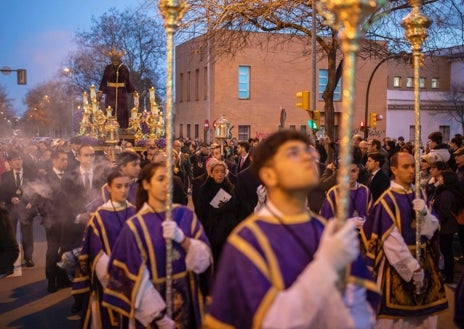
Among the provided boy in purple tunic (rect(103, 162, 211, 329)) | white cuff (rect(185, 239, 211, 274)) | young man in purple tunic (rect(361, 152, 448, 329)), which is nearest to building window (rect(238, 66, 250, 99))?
young man in purple tunic (rect(361, 152, 448, 329))

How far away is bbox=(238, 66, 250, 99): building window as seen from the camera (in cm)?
3903

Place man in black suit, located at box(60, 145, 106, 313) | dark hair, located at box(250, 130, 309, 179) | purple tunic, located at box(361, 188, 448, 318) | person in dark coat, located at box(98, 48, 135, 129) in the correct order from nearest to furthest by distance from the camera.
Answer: dark hair, located at box(250, 130, 309, 179), purple tunic, located at box(361, 188, 448, 318), man in black suit, located at box(60, 145, 106, 313), person in dark coat, located at box(98, 48, 135, 129)

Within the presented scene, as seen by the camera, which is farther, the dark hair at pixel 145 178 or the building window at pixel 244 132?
the building window at pixel 244 132

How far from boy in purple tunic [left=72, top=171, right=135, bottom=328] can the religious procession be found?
0.01m

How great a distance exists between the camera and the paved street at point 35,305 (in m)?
7.16

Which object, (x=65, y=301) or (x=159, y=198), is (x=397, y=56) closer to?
(x=65, y=301)

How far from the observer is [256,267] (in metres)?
2.88

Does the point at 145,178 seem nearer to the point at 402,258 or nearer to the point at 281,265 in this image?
the point at 281,265

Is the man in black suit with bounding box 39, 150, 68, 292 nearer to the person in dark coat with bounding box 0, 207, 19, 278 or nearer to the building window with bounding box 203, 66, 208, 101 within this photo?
the person in dark coat with bounding box 0, 207, 19, 278

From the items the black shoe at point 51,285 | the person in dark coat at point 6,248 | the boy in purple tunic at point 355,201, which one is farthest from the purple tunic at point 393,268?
the black shoe at point 51,285

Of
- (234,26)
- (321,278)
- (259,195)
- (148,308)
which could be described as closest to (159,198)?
(148,308)

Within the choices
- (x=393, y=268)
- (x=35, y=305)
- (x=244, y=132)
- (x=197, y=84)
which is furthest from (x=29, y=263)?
(x=197, y=84)

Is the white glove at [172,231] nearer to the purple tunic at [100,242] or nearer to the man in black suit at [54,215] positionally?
the purple tunic at [100,242]

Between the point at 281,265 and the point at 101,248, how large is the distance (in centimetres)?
280
